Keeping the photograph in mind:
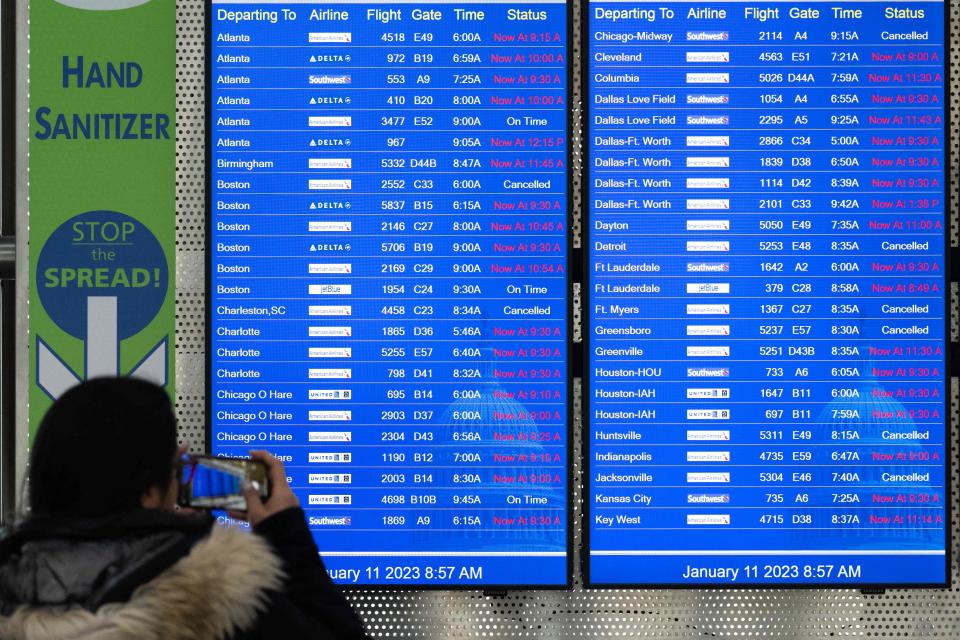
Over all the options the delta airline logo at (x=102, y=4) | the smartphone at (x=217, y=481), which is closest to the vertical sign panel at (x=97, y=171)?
the delta airline logo at (x=102, y=4)

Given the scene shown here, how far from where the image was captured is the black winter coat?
51.9 inches

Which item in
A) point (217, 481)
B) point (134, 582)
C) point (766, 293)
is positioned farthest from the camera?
point (766, 293)

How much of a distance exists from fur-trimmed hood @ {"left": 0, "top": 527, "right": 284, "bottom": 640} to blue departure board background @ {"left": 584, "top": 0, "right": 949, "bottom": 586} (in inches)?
44.1

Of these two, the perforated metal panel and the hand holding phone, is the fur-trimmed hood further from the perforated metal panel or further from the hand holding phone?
the perforated metal panel

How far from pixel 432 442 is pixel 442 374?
0.17m

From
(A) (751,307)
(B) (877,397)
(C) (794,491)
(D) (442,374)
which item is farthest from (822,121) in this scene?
(D) (442,374)

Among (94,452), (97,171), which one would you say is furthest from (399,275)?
(94,452)

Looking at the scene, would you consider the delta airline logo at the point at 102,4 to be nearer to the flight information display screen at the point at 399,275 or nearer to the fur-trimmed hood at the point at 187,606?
the flight information display screen at the point at 399,275

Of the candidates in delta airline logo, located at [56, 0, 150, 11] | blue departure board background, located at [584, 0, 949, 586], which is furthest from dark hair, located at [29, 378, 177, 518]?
delta airline logo, located at [56, 0, 150, 11]

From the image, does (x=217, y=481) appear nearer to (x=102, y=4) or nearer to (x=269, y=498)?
(x=269, y=498)

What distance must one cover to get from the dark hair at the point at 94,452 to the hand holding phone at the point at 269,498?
307mm

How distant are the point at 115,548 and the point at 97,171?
4.50 feet

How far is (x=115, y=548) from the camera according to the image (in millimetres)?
1353

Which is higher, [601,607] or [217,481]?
[217,481]
